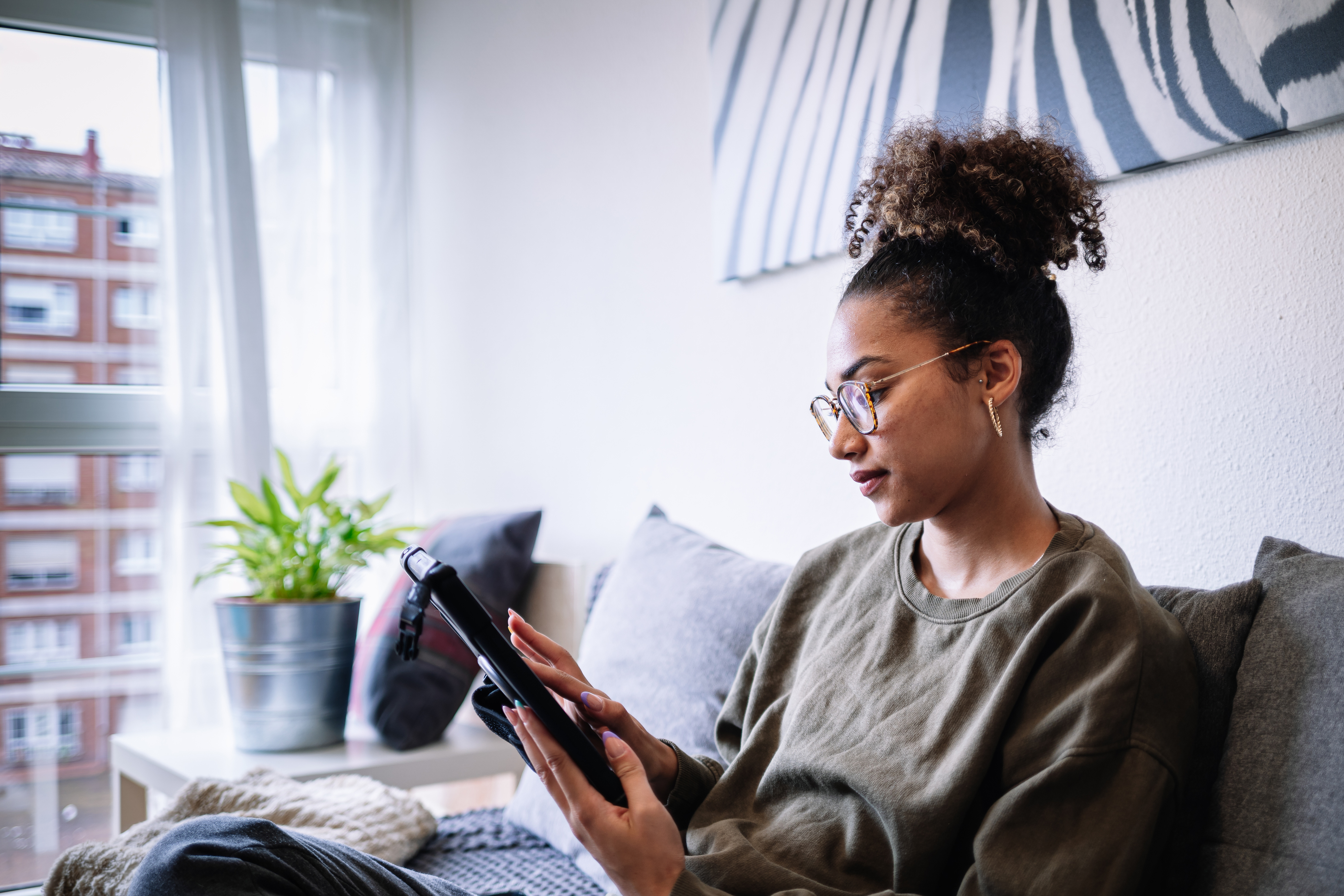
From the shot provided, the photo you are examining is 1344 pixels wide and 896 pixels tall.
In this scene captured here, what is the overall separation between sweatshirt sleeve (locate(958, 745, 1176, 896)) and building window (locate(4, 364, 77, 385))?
266 centimetres

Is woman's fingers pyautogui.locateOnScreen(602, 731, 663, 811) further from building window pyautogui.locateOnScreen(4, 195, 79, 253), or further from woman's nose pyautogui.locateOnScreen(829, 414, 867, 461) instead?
building window pyautogui.locateOnScreen(4, 195, 79, 253)

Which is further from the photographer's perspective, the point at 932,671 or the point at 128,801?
the point at 128,801

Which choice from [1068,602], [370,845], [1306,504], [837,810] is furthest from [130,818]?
[1306,504]

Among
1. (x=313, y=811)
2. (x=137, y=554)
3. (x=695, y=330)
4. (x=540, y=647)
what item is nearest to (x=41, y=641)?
(x=137, y=554)

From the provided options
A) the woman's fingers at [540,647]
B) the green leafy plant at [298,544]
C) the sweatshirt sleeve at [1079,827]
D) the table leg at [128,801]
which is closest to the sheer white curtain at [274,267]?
the table leg at [128,801]

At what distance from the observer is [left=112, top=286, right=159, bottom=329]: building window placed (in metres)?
2.69

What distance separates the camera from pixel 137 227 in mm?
2727

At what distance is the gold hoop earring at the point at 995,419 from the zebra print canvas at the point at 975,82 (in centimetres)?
39

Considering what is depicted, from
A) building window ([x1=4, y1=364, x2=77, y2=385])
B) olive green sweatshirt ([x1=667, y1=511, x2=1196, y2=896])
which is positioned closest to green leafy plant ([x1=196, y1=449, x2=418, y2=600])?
building window ([x1=4, y1=364, x2=77, y2=385])

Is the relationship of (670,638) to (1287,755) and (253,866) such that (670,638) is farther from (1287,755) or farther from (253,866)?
(1287,755)

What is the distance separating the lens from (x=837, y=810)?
3.16 feet

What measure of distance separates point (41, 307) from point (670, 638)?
85.4 inches

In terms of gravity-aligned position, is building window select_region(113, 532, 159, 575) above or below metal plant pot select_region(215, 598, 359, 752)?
above

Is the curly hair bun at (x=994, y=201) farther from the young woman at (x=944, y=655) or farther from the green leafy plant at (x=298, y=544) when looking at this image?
the green leafy plant at (x=298, y=544)
